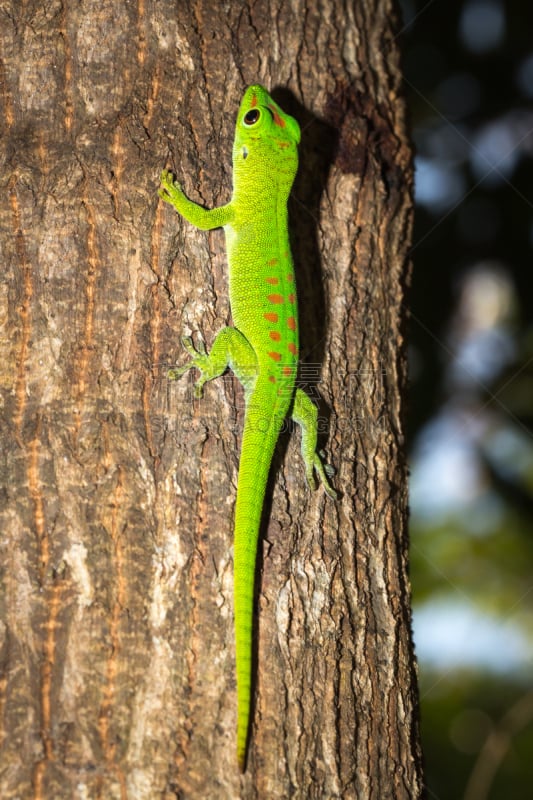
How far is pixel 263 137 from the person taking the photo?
7.53 feet

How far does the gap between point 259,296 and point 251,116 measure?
62 cm

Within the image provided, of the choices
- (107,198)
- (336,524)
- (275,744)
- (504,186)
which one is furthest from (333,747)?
(504,186)

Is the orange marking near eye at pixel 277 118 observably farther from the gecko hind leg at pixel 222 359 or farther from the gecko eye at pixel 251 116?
the gecko hind leg at pixel 222 359

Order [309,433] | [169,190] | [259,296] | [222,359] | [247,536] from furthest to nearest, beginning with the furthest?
[259,296], [309,433], [222,359], [169,190], [247,536]

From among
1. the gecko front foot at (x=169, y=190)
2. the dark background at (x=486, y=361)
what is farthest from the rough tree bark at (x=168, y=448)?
the dark background at (x=486, y=361)

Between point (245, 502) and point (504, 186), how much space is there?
4021mm

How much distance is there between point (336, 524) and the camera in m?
1.93

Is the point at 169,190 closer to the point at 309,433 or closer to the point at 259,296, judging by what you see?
the point at 259,296

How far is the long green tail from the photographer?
1.63 m

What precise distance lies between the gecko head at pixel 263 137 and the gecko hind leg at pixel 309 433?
35.7 inches

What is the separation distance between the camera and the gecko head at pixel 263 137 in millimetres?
2102

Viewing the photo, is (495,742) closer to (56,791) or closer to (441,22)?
(56,791)

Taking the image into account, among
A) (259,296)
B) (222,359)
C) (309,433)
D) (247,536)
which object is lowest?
(247,536)

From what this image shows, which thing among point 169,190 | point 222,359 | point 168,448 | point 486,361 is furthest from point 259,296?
point 486,361
